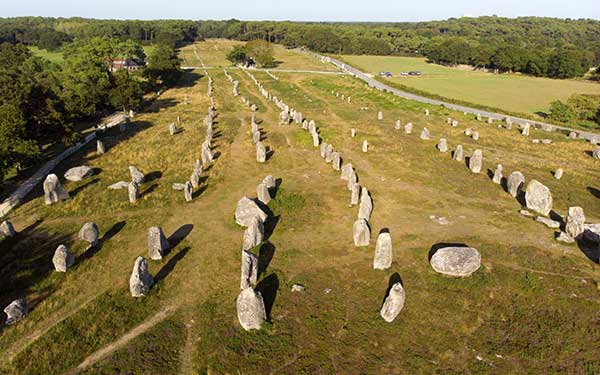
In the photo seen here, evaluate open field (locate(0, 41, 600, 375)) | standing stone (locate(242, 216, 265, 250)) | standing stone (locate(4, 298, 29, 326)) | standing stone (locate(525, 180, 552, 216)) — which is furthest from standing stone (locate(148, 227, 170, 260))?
standing stone (locate(525, 180, 552, 216))

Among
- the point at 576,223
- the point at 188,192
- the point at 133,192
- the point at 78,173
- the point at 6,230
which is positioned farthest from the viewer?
the point at 78,173

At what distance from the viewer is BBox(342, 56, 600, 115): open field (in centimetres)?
7943

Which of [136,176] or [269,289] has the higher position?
[136,176]

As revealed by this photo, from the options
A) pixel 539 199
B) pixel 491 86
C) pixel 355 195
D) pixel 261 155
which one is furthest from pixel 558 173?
pixel 491 86

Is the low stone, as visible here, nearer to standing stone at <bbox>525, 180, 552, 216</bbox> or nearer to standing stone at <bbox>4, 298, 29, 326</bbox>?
standing stone at <bbox>525, 180, 552, 216</bbox>

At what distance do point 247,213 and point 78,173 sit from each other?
1744 cm

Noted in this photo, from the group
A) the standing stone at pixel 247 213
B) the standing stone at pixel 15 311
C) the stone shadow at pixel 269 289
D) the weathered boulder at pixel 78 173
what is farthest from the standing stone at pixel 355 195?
the weathered boulder at pixel 78 173

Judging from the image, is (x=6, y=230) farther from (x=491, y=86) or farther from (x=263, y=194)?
(x=491, y=86)

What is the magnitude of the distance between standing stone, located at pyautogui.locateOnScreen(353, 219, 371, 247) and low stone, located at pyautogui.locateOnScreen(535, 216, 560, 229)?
12.4 m

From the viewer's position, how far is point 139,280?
19328mm

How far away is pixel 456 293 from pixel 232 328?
1123cm

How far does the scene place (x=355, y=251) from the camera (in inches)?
917

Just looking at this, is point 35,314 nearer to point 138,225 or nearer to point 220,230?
point 138,225

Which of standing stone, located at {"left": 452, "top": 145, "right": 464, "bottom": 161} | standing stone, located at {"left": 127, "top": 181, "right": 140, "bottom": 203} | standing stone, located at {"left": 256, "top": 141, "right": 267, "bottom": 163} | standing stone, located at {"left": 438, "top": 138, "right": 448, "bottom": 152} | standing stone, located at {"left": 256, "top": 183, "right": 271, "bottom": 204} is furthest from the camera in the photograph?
standing stone, located at {"left": 438, "top": 138, "right": 448, "bottom": 152}
